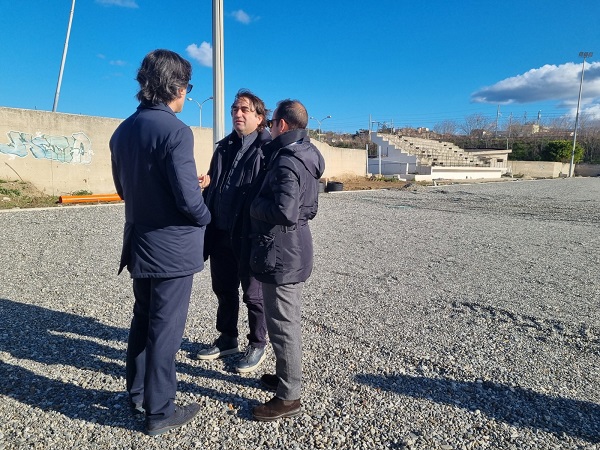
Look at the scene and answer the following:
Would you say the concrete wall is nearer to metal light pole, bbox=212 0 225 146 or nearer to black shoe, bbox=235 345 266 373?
metal light pole, bbox=212 0 225 146

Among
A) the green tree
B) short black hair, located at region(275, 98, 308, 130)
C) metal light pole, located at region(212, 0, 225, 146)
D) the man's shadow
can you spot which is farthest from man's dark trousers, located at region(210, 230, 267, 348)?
the green tree

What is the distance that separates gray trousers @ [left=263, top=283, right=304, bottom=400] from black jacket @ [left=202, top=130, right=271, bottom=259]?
1.73ft

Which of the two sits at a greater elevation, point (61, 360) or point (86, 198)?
point (86, 198)

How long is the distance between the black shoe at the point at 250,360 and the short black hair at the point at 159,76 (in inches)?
75.4

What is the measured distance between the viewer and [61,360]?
313cm

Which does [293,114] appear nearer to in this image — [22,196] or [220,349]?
[220,349]

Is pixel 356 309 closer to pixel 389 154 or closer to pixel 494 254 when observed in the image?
pixel 494 254

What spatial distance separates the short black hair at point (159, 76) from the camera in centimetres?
215

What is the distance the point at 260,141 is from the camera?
2.91 meters

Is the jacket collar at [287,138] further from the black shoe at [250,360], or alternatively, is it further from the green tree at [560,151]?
the green tree at [560,151]

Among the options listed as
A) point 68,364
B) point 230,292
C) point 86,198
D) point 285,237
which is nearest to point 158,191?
point 285,237

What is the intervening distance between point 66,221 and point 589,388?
1003cm

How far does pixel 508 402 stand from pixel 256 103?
106 inches

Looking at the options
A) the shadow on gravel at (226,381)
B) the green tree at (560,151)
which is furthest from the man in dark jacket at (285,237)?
the green tree at (560,151)
